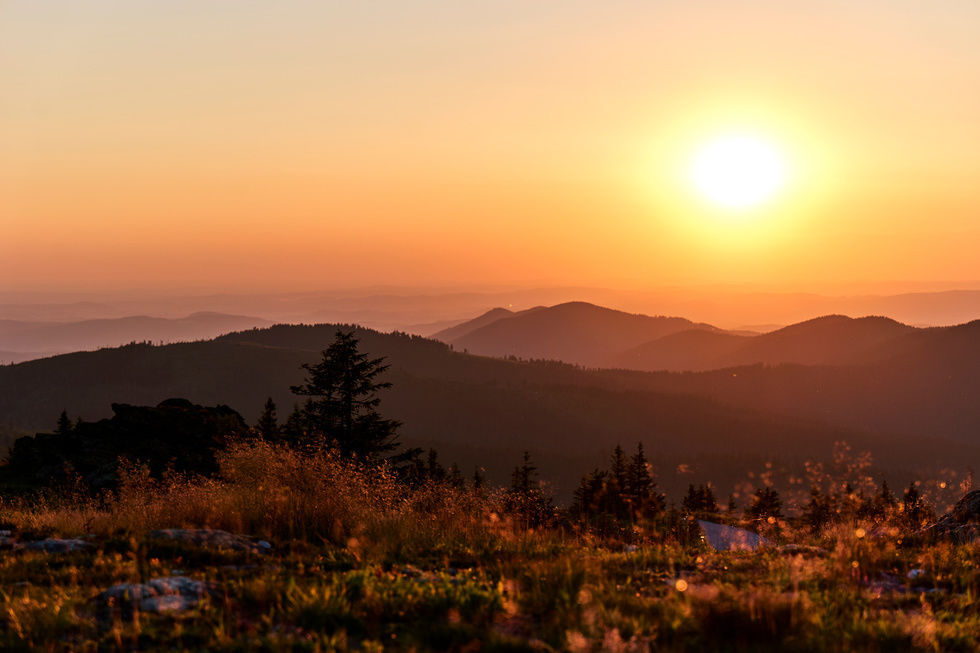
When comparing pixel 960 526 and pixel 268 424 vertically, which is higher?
pixel 960 526

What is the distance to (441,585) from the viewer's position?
6516 millimetres

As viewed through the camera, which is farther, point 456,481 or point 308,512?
point 456,481

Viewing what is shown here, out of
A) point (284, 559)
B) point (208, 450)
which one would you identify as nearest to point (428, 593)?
point (284, 559)

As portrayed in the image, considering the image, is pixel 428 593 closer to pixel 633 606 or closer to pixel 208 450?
pixel 633 606

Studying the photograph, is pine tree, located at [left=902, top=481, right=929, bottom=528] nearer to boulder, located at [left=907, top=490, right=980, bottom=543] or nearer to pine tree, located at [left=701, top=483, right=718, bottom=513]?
boulder, located at [left=907, top=490, right=980, bottom=543]

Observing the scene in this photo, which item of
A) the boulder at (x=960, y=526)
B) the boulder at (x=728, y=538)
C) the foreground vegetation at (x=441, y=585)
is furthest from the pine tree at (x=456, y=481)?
the boulder at (x=960, y=526)

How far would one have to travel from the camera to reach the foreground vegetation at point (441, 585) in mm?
5387

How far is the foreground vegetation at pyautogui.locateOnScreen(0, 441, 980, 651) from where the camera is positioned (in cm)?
539

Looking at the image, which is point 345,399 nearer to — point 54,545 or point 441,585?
point 54,545

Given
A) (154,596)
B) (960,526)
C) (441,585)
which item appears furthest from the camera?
(960,526)

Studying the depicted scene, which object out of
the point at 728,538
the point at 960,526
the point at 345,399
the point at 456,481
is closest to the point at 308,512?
the point at 728,538

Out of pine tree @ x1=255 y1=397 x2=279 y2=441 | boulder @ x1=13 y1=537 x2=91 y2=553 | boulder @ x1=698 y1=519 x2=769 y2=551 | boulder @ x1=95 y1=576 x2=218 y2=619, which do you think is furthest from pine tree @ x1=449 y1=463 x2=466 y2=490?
pine tree @ x1=255 y1=397 x2=279 y2=441

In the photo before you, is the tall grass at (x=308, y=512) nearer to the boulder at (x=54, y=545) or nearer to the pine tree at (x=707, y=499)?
the boulder at (x=54, y=545)

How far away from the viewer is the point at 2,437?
18425 centimetres
